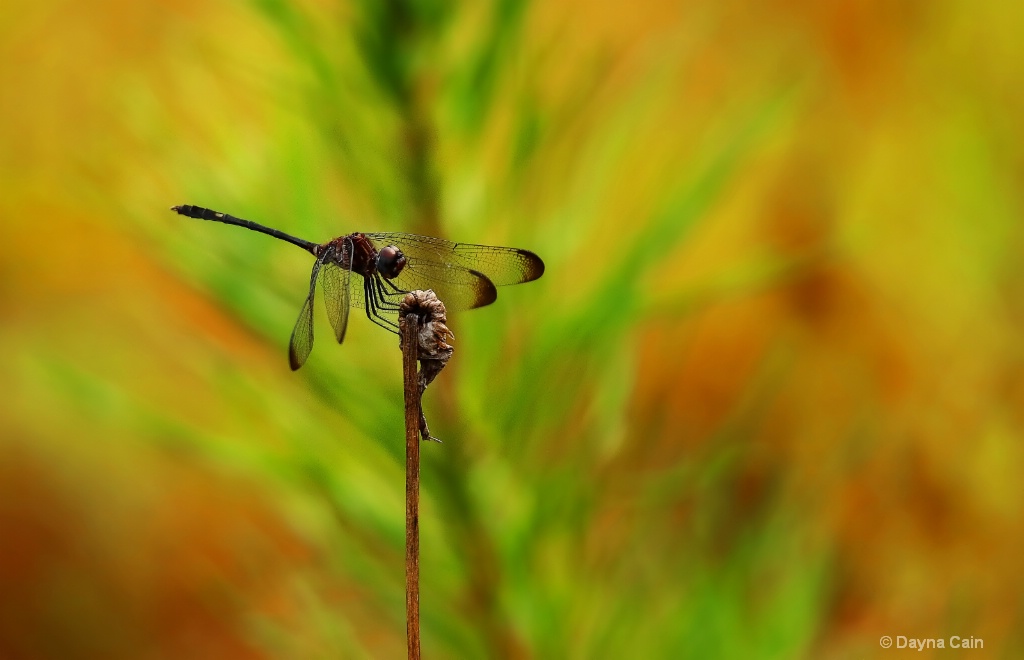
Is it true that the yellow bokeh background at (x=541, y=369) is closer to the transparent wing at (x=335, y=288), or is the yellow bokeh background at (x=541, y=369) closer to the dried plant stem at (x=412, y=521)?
the transparent wing at (x=335, y=288)

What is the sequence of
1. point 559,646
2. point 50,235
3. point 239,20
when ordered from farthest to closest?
1. point 50,235
2. point 239,20
3. point 559,646

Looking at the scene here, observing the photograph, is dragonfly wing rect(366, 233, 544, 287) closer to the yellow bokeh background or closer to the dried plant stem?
the yellow bokeh background

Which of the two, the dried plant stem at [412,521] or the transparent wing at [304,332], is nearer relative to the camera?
the dried plant stem at [412,521]

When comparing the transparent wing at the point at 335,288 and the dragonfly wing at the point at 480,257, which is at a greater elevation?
the dragonfly wing at the point at 480,257

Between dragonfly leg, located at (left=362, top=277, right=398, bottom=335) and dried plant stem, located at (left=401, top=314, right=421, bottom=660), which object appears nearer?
dried plant stem, located at (left=401, top=314, right=421, bottom=660)

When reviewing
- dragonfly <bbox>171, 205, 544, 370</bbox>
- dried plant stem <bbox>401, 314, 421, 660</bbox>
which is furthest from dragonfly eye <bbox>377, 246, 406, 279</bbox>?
dried plant stem <bbox>401, 314, 421, 660</bbox>

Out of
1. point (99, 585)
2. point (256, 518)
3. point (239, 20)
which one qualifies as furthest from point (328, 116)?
point (99, 585)

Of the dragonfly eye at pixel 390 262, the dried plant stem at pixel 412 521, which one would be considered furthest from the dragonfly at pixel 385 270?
the dried plant stem at pixel 412 521

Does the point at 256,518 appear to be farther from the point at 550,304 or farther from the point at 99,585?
the point at 550,304
